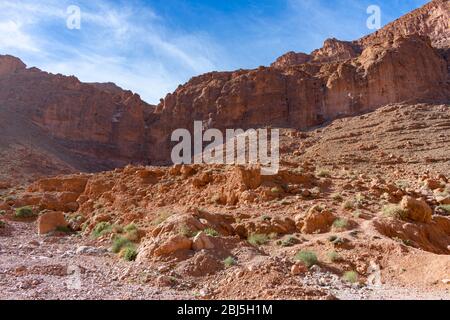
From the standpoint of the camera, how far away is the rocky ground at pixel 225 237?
7.70 meters

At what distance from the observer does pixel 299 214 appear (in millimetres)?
12320

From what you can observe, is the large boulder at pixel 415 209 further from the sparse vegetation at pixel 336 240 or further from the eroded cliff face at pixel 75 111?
the eroded cliff face at pixel 75 111

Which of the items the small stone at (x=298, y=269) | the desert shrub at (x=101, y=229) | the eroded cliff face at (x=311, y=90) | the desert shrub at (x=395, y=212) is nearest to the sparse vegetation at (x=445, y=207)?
the desert shrub at (x=395, y=212)

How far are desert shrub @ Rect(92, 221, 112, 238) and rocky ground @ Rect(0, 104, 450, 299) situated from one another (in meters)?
0.12

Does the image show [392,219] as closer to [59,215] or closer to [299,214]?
[299,214]

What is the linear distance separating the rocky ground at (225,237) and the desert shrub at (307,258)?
0.03 meters

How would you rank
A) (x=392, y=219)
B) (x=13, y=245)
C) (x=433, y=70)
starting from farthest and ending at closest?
(x=433, y=70)
(x=13, y=245)
(x=392, y=219)

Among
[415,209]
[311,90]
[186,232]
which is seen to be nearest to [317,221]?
[415,209]

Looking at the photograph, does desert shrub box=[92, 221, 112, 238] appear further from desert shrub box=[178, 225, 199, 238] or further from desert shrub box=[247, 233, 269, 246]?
desert shrub box=[247, 233, 269, 246]

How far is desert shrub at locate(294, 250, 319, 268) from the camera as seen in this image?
9.24m

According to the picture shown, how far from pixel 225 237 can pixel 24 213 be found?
12.1 metres

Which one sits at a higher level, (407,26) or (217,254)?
(407,26)
